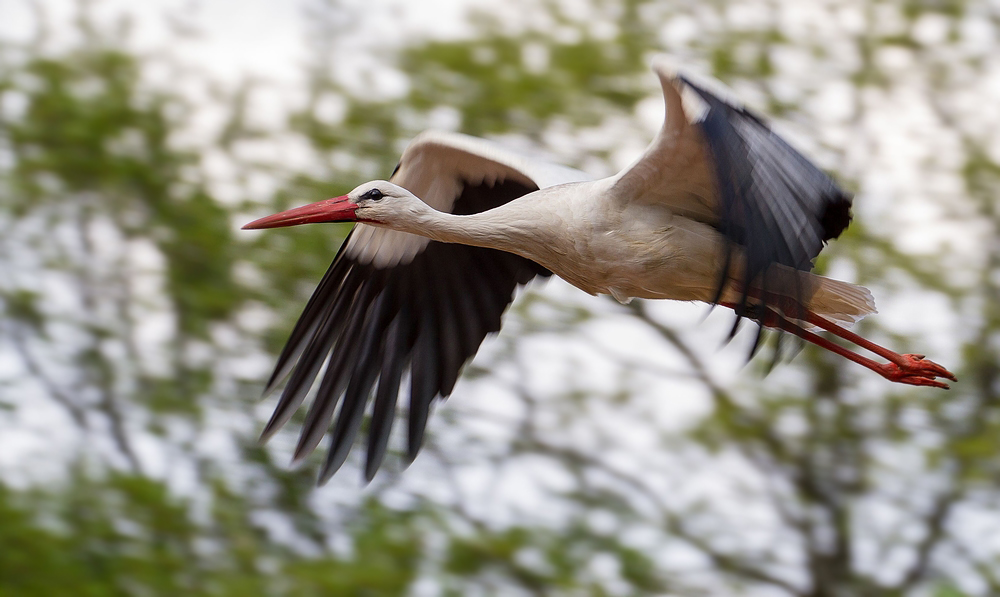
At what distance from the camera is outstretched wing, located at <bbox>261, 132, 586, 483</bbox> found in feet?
18.6

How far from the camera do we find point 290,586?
32.4 feet

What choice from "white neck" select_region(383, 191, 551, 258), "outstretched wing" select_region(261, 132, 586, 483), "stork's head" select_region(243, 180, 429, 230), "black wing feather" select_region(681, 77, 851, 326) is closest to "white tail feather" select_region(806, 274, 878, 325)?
"black wing feather" select_region(681, 77, 851, 326)

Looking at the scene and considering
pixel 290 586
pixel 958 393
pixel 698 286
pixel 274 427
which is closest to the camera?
pixel 698 286

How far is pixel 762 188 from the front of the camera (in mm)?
4090

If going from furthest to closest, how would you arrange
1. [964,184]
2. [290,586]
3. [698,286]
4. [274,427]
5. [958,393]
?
1. [964,184]
2. [958,393]
3. [290,586]
4. [274,427]
5. [698,286]

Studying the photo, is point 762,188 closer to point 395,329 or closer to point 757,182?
point 757,182

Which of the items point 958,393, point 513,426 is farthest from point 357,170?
point 958,393

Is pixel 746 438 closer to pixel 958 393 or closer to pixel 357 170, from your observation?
pixel 958 393

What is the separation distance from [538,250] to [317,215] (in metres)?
1.02

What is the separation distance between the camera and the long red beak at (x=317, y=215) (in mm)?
5094

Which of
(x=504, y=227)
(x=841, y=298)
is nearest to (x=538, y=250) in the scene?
(x=504, y=227)

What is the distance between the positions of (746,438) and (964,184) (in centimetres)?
327

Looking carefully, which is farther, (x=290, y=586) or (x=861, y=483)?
(x=861, y=483)

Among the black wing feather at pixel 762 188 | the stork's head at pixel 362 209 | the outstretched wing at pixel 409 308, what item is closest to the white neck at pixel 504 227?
the stork's head at pixel 362 209
